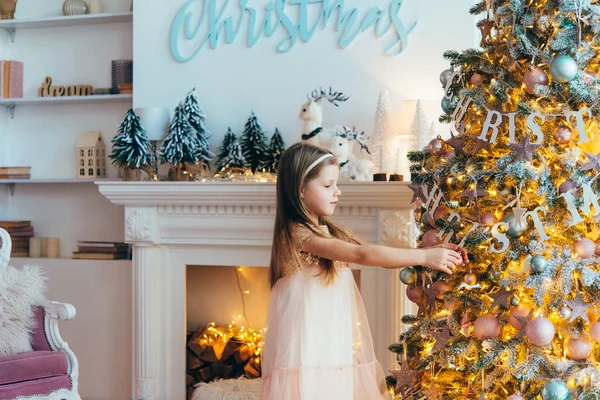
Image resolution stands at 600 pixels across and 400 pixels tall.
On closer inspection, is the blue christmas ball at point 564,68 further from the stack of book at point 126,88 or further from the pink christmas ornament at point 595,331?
the stack of book at point 126,88

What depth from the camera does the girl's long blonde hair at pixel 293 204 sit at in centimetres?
237

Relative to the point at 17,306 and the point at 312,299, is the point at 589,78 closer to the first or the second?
the point at 312,299

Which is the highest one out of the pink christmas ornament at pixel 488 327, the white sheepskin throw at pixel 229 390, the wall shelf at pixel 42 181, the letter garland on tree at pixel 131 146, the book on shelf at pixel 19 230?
the letter garland on tree at pixel 131 146

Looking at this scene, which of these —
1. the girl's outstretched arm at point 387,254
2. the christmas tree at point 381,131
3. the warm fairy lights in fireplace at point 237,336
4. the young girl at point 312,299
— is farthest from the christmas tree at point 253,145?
the girl's outstretched arm at point 387,254

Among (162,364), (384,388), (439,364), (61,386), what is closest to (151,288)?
(162,364)

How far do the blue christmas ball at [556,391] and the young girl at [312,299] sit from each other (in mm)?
564

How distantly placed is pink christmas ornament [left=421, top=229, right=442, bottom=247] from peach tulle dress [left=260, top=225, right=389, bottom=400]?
0.29 m

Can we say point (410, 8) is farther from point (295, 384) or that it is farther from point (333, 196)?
point (295, 384)

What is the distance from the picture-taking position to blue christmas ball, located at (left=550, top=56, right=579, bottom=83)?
1.96 metres

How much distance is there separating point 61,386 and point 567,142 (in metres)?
2.24

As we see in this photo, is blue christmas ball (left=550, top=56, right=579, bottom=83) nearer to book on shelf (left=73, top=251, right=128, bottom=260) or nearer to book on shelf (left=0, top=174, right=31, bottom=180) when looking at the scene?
book on shelf (left=73, top=251, right=128, bottom=260)

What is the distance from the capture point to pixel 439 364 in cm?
227

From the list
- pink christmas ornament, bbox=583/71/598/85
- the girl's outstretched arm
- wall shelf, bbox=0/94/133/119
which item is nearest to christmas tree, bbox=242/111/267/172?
wall shelf, bbox=0/94/133/119

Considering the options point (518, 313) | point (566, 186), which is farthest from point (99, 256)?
point (566, 186)
